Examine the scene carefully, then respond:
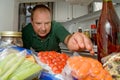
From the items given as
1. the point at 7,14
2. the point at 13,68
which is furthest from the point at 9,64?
the point at 7,14

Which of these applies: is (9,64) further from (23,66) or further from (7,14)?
(7,14)

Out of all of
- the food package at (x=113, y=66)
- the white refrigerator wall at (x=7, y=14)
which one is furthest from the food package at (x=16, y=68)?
the white refrigerator wall at (x=7, y=14)

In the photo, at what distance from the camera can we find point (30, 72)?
371 millimetres

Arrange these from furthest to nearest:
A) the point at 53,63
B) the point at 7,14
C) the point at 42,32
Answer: the point at 42,32, the point at 7,14, the point at 53,63

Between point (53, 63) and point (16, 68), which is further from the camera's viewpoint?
point (53, 63)

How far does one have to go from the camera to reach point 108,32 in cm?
57

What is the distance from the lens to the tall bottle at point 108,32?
0.56 meters

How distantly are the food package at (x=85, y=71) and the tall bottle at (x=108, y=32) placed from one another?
18 cm

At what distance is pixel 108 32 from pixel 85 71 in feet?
0.77

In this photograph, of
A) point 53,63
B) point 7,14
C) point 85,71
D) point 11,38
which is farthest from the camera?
point 7,14

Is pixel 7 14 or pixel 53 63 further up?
pixel 7 14

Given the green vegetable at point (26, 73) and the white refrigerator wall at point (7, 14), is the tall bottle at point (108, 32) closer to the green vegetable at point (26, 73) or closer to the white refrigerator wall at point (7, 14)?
the green vegetable at point (26, 73)

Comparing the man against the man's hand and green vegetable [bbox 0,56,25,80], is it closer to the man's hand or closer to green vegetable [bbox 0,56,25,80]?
the man's hand

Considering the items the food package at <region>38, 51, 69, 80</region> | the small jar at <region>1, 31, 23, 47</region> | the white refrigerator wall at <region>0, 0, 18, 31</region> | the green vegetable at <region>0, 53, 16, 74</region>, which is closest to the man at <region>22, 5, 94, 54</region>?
the white refrigerator wall at <region>0, 0, 18, 31</region>
